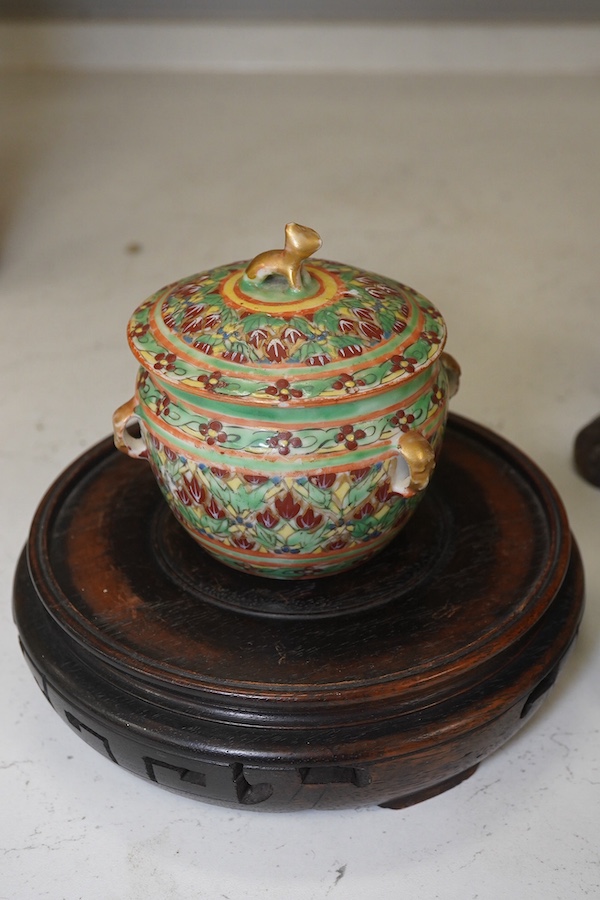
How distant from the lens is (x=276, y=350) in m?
1.03

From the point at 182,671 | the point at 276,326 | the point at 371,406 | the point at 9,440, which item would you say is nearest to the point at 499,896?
the point at 182,671

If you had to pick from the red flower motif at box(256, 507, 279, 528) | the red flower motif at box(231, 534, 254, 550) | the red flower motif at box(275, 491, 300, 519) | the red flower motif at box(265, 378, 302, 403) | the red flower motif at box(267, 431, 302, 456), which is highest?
the red flower motif at box(265, 378, 302, 403)

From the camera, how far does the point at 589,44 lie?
3.49 m

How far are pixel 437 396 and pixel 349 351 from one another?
13 cm

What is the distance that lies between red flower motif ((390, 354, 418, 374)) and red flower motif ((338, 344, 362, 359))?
0.12 feet

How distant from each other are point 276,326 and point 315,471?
0.15 meters

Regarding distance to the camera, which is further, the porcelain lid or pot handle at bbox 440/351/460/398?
pot handle at bbox 440/351/460/398

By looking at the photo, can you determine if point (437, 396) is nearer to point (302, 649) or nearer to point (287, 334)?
point (287, 334)

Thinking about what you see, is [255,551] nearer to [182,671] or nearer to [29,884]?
[182,671]

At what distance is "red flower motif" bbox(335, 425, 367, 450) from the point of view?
1.03m

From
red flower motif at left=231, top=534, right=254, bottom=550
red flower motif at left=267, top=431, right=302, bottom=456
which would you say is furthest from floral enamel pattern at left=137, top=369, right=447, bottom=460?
red flower motif at left=231, top=534, right=254, bottom=550

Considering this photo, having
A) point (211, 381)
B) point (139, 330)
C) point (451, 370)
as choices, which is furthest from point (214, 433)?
point (451, 370)

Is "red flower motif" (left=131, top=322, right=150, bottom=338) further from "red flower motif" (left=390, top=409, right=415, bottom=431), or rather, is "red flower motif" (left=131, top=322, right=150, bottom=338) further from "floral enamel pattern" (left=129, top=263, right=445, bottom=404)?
"red flower motif" (left=390, top=409, right=415, bottom=431)

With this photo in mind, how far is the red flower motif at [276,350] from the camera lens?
3.37 feet
